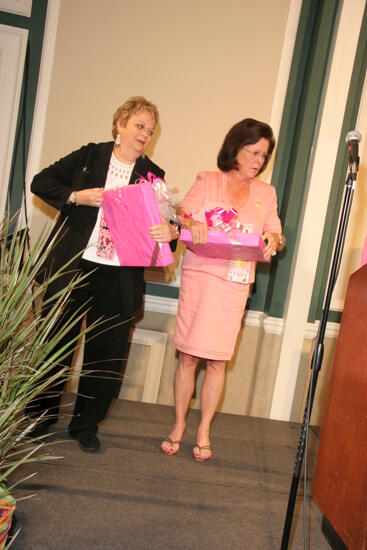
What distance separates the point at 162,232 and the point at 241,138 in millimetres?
696

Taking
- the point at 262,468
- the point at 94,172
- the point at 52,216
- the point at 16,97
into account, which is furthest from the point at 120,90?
the point at 262,468

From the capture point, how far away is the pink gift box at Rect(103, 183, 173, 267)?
2.36 meters

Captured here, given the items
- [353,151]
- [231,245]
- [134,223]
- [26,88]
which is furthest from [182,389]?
[26,88]

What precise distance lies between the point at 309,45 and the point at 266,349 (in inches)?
76.4

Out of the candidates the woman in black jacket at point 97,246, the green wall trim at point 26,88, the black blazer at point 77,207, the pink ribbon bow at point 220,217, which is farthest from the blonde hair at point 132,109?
the green wall trim at point 26,88

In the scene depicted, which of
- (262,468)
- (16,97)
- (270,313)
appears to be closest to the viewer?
(262,468)

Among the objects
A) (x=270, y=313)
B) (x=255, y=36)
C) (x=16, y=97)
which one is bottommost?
(x=270, y=313)

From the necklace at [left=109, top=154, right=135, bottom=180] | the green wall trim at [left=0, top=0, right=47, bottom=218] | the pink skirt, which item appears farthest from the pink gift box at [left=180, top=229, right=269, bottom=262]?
the green wall trim at [left=0, top=0, right=47, bottom=218]

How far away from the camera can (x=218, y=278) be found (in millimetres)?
2779

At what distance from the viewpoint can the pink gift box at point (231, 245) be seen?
2535 mm

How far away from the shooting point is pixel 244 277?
280cm

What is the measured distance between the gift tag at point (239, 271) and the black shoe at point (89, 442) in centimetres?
98

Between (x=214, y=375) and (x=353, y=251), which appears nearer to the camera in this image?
Answer: (x=214, y=375)

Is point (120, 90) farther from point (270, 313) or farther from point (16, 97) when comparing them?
point (270, 313)
